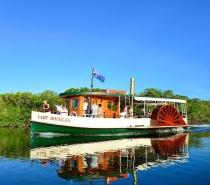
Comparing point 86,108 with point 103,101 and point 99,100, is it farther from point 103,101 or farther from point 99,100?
point 103,101

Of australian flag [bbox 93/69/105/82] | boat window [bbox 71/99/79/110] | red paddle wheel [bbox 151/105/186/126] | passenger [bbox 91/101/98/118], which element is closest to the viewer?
passenger [bbox 91/101/98/118]

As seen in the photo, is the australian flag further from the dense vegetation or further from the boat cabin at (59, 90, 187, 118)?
the dense vegetation

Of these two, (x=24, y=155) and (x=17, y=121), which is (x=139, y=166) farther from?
(x=17, y=121)

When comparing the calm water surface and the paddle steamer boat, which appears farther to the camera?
the paddle steamer boat

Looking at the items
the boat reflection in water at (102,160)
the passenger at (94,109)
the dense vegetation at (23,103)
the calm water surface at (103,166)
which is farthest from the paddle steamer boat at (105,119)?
the dense vegetation at (23,103)

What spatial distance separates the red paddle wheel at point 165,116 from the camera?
26008 mm

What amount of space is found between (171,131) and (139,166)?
654 inches

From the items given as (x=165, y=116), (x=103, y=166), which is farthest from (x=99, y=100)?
(x=103, y=166)

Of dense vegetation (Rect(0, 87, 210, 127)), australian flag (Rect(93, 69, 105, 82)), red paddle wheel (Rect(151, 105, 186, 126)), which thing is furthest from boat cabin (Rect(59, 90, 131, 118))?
dense vegetation (Rect(0, 87, 210, 127))

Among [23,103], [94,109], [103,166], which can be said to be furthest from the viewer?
[23,103]

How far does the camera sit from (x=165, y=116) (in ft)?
87.3

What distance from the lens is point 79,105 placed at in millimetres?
22969

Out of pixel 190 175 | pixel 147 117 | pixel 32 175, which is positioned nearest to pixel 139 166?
pixel 190 175

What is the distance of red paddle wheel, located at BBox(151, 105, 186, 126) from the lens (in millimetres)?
26008
